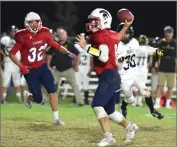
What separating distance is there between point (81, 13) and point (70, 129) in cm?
1376

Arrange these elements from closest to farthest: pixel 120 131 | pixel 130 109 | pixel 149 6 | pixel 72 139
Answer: pixel 72 139 → pixel 120 131 → pixel 130 109 → pixel 149 6

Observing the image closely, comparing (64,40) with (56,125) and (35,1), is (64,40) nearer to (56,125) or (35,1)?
(56,125)

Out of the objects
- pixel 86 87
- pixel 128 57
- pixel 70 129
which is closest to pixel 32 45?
pixel 70 129

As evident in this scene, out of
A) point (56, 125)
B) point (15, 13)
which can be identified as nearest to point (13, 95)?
point (15, 13)

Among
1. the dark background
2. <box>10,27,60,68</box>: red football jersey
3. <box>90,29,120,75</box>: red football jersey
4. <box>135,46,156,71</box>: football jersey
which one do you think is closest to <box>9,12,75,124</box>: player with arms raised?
<box>10,27,60,68</box>: red football jersey

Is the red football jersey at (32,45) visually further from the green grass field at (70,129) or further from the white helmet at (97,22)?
the white helmet at (97,22)

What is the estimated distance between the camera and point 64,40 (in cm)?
1329

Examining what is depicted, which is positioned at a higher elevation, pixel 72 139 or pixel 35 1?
pixel 35 1

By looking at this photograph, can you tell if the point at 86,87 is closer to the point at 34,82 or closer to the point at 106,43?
the point at 34,82

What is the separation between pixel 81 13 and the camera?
2230 cm

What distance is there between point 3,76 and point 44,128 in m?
5.82

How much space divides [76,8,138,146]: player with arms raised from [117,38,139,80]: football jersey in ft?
6.20

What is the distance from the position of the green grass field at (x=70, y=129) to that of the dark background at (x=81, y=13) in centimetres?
976

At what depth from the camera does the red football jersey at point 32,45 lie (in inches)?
370
